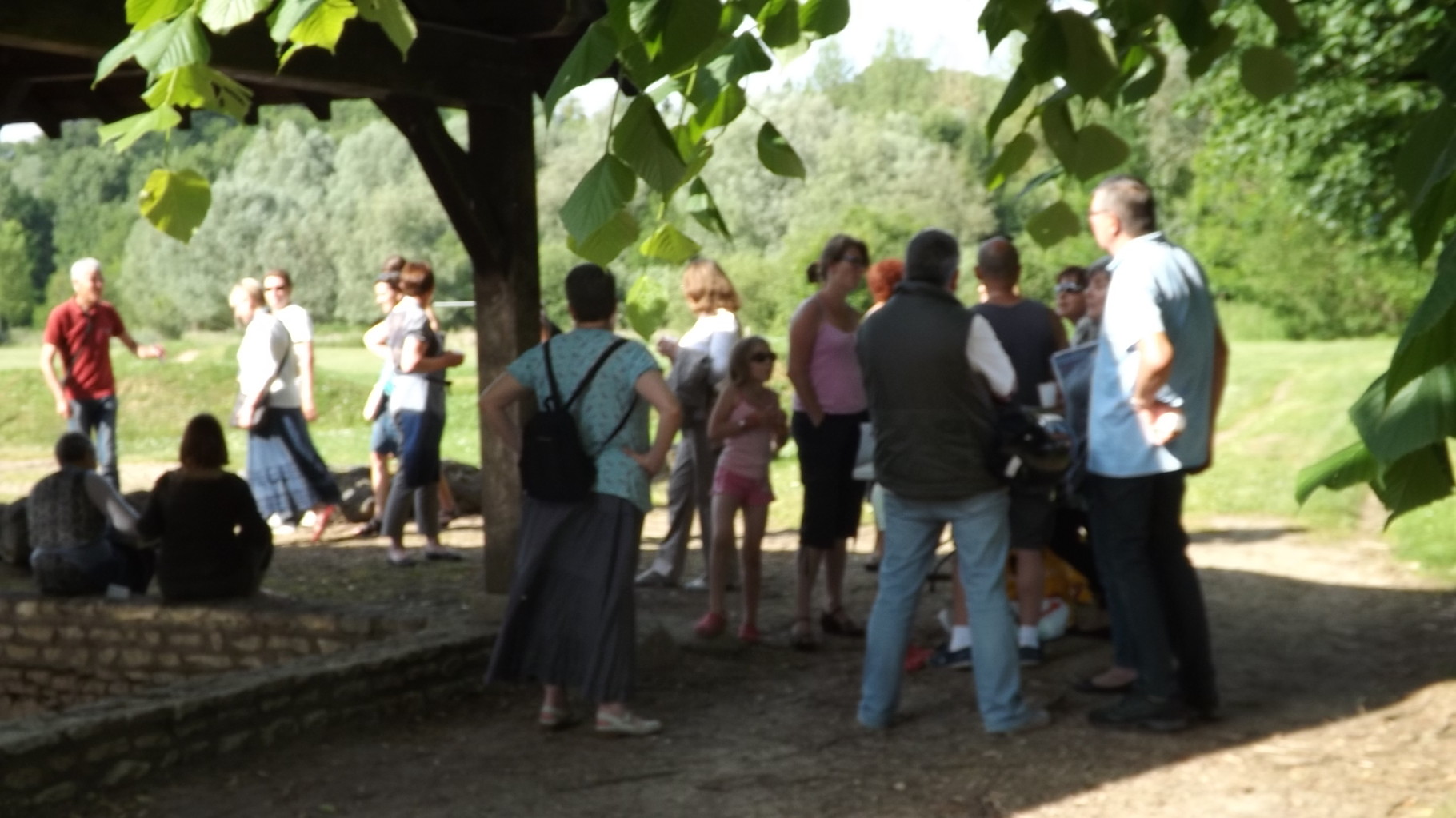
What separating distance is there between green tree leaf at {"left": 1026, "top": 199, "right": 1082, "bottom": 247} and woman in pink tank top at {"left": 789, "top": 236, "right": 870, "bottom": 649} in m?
3.32

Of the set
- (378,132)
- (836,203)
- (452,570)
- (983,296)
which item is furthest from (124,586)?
(378,132)

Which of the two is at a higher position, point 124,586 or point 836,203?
point 836,203

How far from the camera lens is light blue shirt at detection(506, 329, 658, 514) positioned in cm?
654

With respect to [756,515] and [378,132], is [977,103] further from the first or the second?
→ [756,515]

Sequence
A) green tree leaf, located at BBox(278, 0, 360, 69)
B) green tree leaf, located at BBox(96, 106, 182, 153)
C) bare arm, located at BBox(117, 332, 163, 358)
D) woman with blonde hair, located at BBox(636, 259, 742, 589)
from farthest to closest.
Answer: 1. bare arm, located at BBox(117, 332, 163, 358)
2. woman with blonde hair, located at BBox(636, 259, 742, 589)
3. green tree leaf, located at BBox(278, 0, 360, 69)
4. green tree leaf, located at BBox(96, 106, 182, 153)

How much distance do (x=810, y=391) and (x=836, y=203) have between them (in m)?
49.1

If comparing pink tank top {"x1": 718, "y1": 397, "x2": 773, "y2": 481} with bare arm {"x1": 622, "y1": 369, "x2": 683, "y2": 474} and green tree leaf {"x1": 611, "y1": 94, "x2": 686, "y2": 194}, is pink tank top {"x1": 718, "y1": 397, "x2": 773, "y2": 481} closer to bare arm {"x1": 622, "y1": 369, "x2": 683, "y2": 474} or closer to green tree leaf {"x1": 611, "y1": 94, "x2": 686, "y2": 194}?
bare arm {"x1": 622, "y1": 369, "x2": 683, "y2": 474}

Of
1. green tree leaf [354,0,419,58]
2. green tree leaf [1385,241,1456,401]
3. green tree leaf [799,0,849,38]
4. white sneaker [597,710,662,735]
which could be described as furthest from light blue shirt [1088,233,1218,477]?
green tree leaf [1385,241,1456,401]

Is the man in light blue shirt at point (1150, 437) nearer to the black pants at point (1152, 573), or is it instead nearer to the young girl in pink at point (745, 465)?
the black pants at point (1152, 573)

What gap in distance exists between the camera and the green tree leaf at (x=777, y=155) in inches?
132

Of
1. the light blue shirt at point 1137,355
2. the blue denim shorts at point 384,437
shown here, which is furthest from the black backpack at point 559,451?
the blue denim shorts at point 384,437

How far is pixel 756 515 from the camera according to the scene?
812 centimetres

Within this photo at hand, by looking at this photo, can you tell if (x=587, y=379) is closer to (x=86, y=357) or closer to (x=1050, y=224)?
(x=1050, y=224)

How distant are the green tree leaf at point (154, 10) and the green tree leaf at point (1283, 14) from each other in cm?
237
